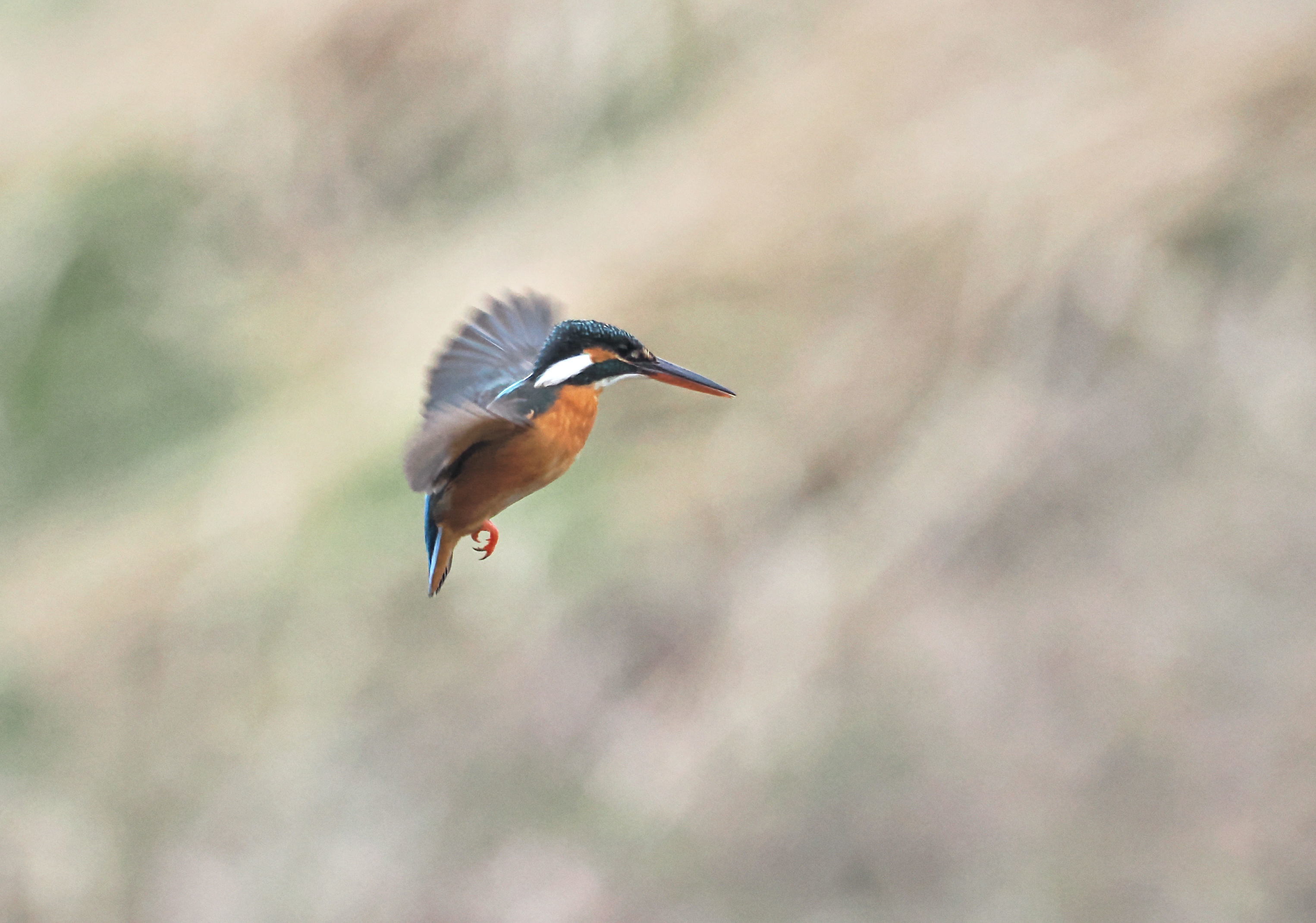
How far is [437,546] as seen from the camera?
0.54m

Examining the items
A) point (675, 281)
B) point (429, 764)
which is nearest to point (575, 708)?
point (429, 764)

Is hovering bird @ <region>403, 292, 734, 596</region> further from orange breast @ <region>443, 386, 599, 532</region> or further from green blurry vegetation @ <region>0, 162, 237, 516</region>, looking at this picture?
green blurry vegetation @ <region>0, 162, 237, 516</region>

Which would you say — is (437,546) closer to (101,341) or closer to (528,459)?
(528,459)

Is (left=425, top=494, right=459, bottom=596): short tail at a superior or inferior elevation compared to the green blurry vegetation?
inferior

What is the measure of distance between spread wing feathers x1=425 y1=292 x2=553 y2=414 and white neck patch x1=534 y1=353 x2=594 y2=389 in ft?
0.12

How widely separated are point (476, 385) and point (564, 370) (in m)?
0.09

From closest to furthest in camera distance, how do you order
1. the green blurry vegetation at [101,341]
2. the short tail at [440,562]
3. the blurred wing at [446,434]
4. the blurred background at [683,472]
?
the blurred wing at [446,434]
the short tail at [440,562]
the blurred background at [683,472]
the green blurry vegetation at [101,341]

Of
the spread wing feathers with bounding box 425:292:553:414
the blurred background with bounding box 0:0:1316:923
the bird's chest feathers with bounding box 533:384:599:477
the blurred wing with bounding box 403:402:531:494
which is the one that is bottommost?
the blurred wing with bounding box 403:402:531:494

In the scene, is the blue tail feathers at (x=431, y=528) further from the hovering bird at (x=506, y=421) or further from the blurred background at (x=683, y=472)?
the blurred background at (x=683, y=472)

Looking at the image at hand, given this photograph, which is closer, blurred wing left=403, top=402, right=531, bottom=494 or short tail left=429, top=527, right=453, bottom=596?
blurred wing left=403, top=402, right=531, bottom=494

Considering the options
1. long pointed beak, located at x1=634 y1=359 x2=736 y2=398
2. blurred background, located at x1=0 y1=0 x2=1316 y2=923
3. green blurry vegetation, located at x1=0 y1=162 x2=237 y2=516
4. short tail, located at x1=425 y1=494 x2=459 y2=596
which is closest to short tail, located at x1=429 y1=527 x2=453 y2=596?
short tail, located at x1=425 y1=494 x2=459 y2=596

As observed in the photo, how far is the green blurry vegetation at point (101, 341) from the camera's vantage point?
198 cm

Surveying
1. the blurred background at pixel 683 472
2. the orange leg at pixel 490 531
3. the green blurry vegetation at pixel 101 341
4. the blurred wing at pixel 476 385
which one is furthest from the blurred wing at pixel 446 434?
the green blurry vegetation at pixel 101 341

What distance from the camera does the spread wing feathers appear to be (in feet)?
1.73
